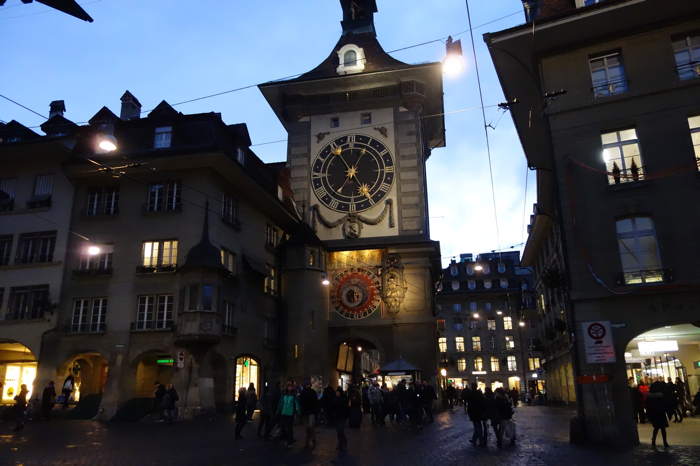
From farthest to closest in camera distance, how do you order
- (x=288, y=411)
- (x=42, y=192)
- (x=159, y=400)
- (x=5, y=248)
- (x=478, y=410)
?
1. (x=42, y=192)
2. (x=5, y=248)
3. (x=159, y=400)
4. (x=478, y=410)
5. (x=288, y=411)

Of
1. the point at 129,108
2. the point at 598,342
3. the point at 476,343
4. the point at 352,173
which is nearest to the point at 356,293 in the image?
the point at 352,173

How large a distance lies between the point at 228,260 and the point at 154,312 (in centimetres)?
468

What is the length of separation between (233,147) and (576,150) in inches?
768

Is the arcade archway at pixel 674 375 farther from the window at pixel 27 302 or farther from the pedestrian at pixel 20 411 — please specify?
the window at pixel 27 302

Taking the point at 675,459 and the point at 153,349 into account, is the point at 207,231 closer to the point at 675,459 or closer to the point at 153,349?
the point at 153,349

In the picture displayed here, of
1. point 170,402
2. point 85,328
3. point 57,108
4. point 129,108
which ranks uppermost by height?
→ point 57,108

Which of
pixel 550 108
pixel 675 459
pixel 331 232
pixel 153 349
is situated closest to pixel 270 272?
pixel 331 232

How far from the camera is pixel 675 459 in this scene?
12.8 meters

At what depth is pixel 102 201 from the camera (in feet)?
99.5

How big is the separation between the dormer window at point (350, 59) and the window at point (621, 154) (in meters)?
25.5

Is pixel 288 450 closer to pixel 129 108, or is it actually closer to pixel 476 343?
pixel 129 108

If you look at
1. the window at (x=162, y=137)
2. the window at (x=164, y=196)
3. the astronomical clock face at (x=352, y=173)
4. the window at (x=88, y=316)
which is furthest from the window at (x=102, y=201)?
the astronomical clock face at (x=352, y=173)

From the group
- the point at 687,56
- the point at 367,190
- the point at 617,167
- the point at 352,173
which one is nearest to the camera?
the point at 617,167

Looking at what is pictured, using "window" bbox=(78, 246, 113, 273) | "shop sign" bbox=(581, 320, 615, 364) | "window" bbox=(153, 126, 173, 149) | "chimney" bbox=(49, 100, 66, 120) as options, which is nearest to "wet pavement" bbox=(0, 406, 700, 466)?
"shop sign" bbox=(581, 320, 615, 364)
